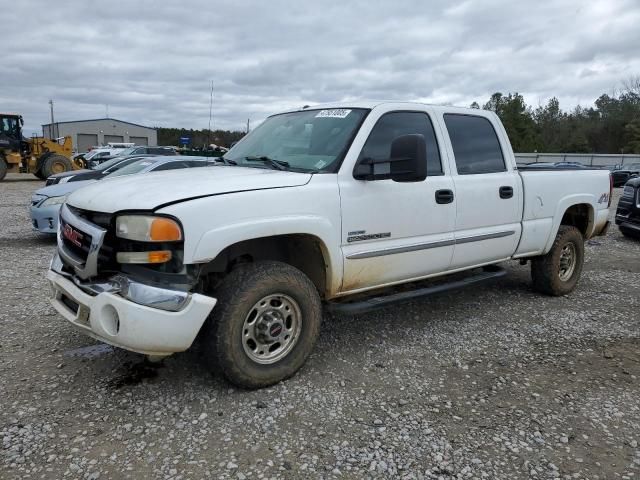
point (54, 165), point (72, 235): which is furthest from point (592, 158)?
point (72, 235)

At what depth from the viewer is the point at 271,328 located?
3.28 m

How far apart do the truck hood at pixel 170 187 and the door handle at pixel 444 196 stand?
1.20m

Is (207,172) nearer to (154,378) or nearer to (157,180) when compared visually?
(157,180)

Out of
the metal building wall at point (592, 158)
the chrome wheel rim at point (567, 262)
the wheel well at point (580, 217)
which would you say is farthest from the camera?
the metal building wall at point (592, 158)

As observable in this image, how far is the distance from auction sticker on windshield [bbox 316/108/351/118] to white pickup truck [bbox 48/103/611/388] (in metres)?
0.02

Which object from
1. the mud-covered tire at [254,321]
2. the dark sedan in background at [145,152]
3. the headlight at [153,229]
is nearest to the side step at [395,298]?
the mud-covered tire at [254,321]

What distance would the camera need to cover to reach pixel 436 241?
4.11 m

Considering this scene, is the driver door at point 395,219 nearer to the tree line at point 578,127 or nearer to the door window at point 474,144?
the door window at point 474,144

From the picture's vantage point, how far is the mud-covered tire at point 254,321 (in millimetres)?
3059

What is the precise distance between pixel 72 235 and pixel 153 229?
2.63ft

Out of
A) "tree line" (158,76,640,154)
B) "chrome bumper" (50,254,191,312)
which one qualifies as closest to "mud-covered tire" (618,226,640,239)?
"chrome bumper" (50,254,191,312)

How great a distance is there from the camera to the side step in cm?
373

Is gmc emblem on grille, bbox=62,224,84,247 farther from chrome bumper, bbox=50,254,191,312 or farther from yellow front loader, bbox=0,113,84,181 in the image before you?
yellow front loader, bbox=0,113,84,181

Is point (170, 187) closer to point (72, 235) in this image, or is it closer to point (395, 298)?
point (72, 235)
